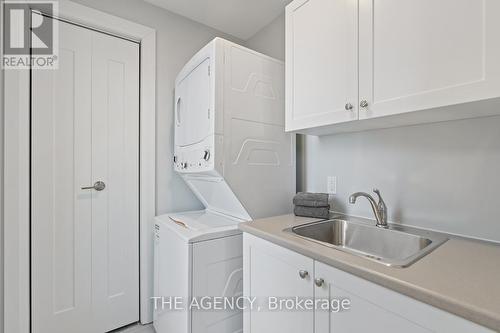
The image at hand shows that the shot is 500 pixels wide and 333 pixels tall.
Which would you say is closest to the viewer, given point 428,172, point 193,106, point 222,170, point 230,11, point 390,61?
point 390,61

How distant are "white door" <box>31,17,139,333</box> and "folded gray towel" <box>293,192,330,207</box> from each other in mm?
1412

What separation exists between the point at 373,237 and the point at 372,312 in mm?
649

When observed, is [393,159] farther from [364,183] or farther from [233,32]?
[233,32]

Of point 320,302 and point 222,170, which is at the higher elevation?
point 222,170

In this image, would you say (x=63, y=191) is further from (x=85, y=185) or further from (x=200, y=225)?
(x=200, y=225)

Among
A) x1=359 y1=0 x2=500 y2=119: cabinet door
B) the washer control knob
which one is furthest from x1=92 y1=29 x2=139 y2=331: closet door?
x1=359 y1=0 x2=500 y2=119: cabinet door

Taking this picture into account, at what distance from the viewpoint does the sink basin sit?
3.90ft

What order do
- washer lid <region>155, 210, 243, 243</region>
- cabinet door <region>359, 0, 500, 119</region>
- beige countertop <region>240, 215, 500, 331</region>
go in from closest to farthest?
beige countertop <region>240, 215, 500, 331</region> < cabinet door <region>359, 0, 500, 119</region> < washer lid <region>155, 210, 243, 243</region>

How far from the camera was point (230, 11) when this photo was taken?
2199 mm

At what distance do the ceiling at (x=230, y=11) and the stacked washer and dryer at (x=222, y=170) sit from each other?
0.69m

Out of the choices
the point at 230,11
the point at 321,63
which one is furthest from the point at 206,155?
the point at 230,11

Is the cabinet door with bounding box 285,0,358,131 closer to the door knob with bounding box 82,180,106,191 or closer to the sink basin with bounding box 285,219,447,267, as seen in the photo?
the sink basin with bounding box 285,219,447,267

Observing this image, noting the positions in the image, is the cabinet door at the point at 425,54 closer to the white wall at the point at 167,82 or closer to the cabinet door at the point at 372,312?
the cabinet door at the point at 372,312

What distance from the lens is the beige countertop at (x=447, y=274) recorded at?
0.61 m
